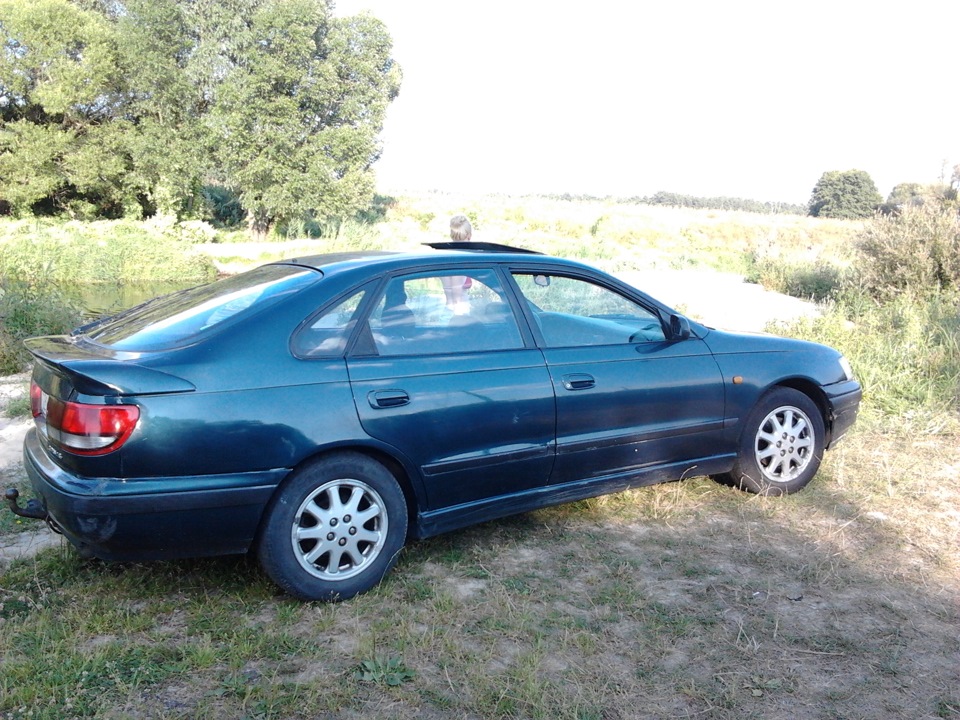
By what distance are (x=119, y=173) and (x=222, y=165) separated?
4.18 meters

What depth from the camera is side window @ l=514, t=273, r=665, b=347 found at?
4.43 metres

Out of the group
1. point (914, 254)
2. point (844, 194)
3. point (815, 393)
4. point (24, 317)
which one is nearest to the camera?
point (815, 393)

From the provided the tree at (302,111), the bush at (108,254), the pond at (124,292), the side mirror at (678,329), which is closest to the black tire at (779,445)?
the side mirror at (678,329)

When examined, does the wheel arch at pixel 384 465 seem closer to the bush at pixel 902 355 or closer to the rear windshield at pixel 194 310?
the rear windshield at pixel 194 310

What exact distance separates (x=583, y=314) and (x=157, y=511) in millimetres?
2460

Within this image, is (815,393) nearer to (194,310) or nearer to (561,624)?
(561,624)

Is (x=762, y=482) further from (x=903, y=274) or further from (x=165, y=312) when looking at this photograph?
(x=903, y=274)

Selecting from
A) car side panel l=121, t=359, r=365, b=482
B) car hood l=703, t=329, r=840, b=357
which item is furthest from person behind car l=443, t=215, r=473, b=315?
car hood l=703, t=329, r=840, b=357

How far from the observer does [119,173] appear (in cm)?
3366

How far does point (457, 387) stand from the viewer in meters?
3.92

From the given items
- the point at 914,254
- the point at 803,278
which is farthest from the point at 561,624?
the point at 803,278

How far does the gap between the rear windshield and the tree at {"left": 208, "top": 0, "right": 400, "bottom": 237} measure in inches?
1149

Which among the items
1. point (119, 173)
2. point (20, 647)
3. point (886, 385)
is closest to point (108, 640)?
point (20, 647)

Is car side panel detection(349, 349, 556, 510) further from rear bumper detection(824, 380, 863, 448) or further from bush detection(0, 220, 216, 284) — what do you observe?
bush detection(0, 220, 216, 284)
